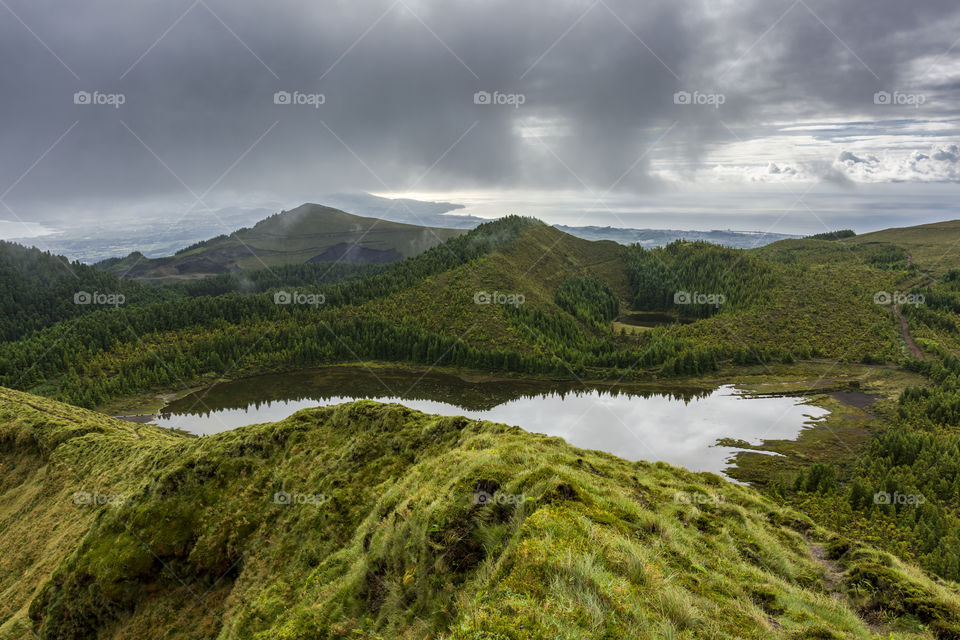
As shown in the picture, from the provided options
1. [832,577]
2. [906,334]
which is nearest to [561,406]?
[832,577]

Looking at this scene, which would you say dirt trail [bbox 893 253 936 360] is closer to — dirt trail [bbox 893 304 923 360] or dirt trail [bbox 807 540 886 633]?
dirt trail [bbox 893 304 923 360]

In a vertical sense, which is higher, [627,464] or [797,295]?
[797,295]

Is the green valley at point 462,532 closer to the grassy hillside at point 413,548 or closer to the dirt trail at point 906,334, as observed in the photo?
the grassy hillside at point 413,548

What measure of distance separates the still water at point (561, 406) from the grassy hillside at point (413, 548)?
119 feet

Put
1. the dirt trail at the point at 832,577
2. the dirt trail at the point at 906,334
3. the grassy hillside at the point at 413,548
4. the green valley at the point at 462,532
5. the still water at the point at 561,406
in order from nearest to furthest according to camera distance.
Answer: the grassy hillside at the point at 413,548
the green valley at the point at 462,532
the dirt trail at the point at 832,577
the still water at the point at 561,406
the dirt trail at the point at 906,334

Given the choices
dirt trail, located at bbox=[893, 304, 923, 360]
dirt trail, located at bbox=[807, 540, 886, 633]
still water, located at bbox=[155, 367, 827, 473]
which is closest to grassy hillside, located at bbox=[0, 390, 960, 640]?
dirt trail, located at bbox=[807, 540, 886, 633]

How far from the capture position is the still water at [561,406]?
6131cm

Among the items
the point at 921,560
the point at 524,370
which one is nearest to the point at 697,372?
the point at 524,370

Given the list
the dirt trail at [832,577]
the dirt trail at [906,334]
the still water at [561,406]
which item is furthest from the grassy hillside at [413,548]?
the dirt trail at [906,334]

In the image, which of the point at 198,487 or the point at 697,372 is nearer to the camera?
the point at 198,487

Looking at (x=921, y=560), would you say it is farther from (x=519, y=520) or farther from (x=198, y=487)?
(x=198, y=487)

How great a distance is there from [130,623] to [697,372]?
9999cm

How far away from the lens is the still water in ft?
201

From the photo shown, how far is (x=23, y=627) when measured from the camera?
20047 mm
